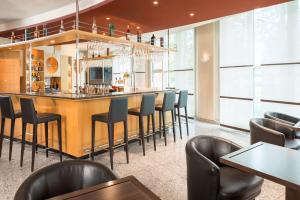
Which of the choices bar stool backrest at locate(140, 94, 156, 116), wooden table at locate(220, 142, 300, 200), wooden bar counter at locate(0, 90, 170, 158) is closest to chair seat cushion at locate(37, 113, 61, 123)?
wooden bar counter at locate(0, 90, 170, 158)

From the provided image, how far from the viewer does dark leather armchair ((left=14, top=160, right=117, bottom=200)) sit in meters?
1.40

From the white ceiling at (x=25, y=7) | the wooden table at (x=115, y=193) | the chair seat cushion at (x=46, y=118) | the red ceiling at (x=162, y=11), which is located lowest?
the wooden table at (x=115, y=193)

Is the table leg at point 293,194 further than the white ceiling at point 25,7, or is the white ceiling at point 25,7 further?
the white ceiling at point 25,7

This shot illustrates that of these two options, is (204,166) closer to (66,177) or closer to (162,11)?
(66,177)

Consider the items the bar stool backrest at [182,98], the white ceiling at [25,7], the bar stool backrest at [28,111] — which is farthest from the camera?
the white ceiling at [25,7]

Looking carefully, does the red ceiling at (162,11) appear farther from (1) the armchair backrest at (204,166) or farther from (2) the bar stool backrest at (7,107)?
(1) the armchair backrest at (204,166)

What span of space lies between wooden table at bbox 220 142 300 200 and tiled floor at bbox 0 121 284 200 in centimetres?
108

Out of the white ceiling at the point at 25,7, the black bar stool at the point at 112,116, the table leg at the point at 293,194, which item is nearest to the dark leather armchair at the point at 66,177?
the table leg at the point at 293,194

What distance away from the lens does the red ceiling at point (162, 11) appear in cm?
434

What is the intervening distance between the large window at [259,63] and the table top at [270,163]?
3587 millimetres

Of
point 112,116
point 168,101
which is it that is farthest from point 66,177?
point 168,101

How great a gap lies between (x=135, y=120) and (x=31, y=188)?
152 inches

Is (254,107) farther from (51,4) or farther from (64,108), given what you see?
(51,4)

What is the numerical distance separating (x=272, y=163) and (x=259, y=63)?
4.53 meters
